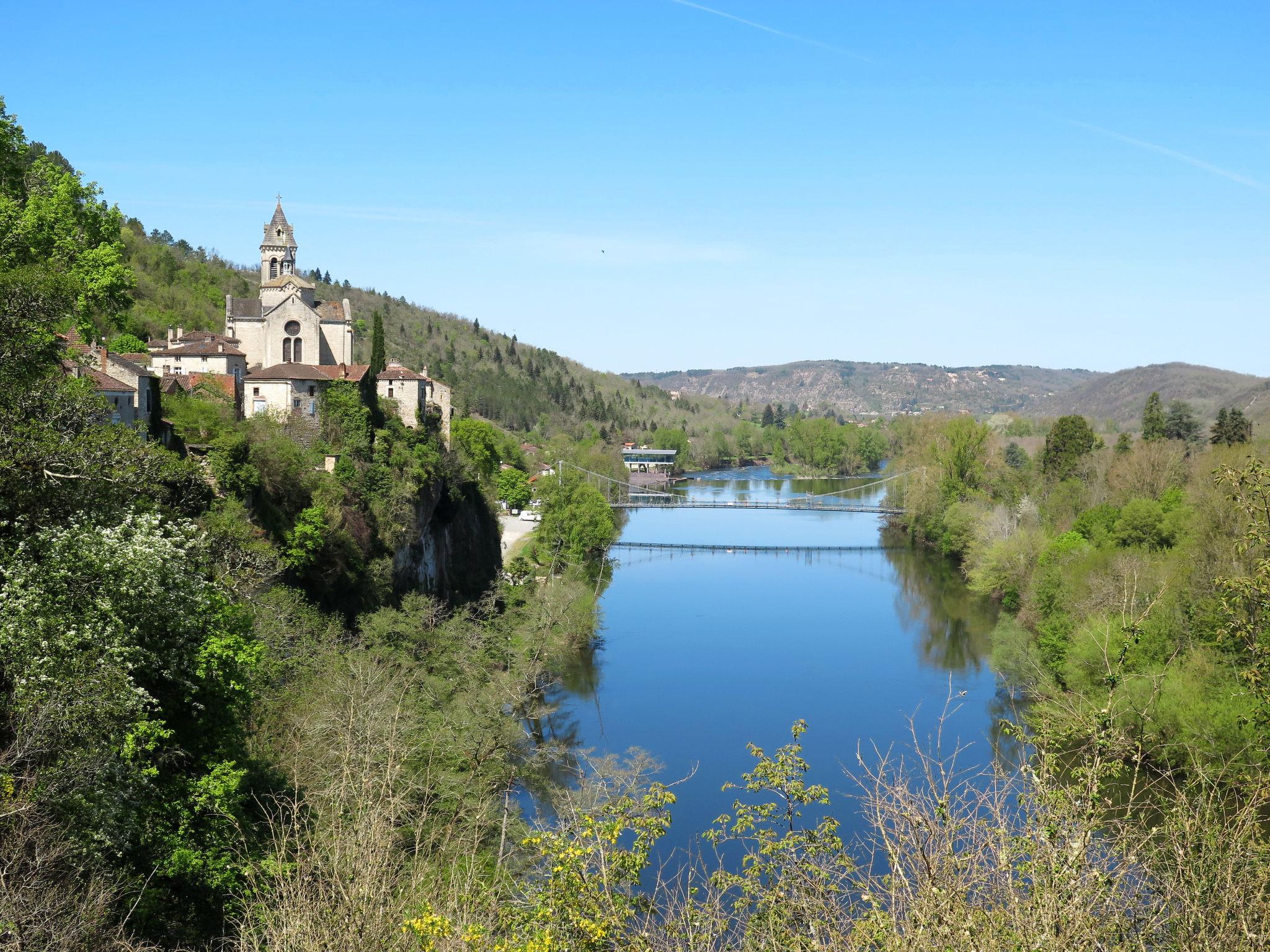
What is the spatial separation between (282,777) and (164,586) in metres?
3.24

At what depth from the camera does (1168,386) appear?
548 feet

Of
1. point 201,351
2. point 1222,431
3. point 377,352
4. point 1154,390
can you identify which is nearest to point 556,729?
point 201,351

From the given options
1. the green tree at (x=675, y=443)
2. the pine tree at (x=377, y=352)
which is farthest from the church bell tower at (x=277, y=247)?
the green tree at (x=675, y=443)

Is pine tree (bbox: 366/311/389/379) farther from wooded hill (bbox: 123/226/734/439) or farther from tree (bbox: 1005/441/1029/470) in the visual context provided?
tree (bbox: 1005/441/1029/470)

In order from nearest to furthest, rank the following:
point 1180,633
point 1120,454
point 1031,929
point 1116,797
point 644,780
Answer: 1. point 1031,929
2. point 1116,797
3. point 644,780
4. point 1180,633
5. point 1120,454

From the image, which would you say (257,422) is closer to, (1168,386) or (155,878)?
(155,878)

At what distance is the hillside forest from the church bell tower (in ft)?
32.2

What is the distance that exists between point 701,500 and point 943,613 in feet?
136

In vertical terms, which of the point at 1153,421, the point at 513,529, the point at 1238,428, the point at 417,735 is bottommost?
the point at 513,529

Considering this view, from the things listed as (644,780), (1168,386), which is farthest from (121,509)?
(1168,386)

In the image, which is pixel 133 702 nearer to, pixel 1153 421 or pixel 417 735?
pixel 417 735

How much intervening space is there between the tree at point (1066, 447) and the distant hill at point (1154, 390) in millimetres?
85007

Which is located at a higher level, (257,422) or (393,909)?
(257,422)

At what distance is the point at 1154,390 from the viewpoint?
6073 inches
